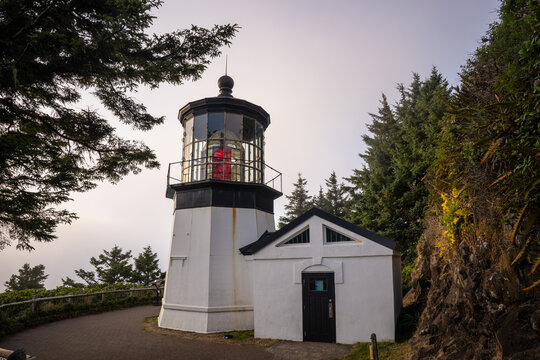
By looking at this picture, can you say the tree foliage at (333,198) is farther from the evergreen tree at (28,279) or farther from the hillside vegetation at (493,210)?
the evergreen tree at (28,279)

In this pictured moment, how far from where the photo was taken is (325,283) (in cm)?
1062

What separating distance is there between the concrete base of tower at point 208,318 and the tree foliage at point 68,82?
5555 millimetres

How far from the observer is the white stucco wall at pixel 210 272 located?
1220cm

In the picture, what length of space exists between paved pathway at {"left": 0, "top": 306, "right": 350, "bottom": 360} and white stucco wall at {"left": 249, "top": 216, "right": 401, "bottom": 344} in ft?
2.61

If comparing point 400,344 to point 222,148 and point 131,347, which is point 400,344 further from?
point 222,148

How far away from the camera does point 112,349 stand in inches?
380

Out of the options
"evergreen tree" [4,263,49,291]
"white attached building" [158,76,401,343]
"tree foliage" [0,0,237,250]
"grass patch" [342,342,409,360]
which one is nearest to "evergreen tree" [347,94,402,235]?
"white attached building" [158,76,401,343]

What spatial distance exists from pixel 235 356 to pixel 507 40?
10488 mm

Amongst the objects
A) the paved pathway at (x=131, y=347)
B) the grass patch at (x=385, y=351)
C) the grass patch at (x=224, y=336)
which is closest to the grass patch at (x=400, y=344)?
the grass patch at (x=385, y=351)

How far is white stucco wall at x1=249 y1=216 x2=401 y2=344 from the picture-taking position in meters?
9.89

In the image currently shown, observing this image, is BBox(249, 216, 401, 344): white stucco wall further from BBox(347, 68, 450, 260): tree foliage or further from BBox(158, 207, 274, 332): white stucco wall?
BBox(347, 68, 450, 260): tree foliage

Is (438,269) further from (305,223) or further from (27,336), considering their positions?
(27,336)

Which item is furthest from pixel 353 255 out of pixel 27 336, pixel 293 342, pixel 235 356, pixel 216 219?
pixel 27 336

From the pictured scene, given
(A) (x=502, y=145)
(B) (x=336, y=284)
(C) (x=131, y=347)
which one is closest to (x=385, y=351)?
(B) (x=336, y=284)
